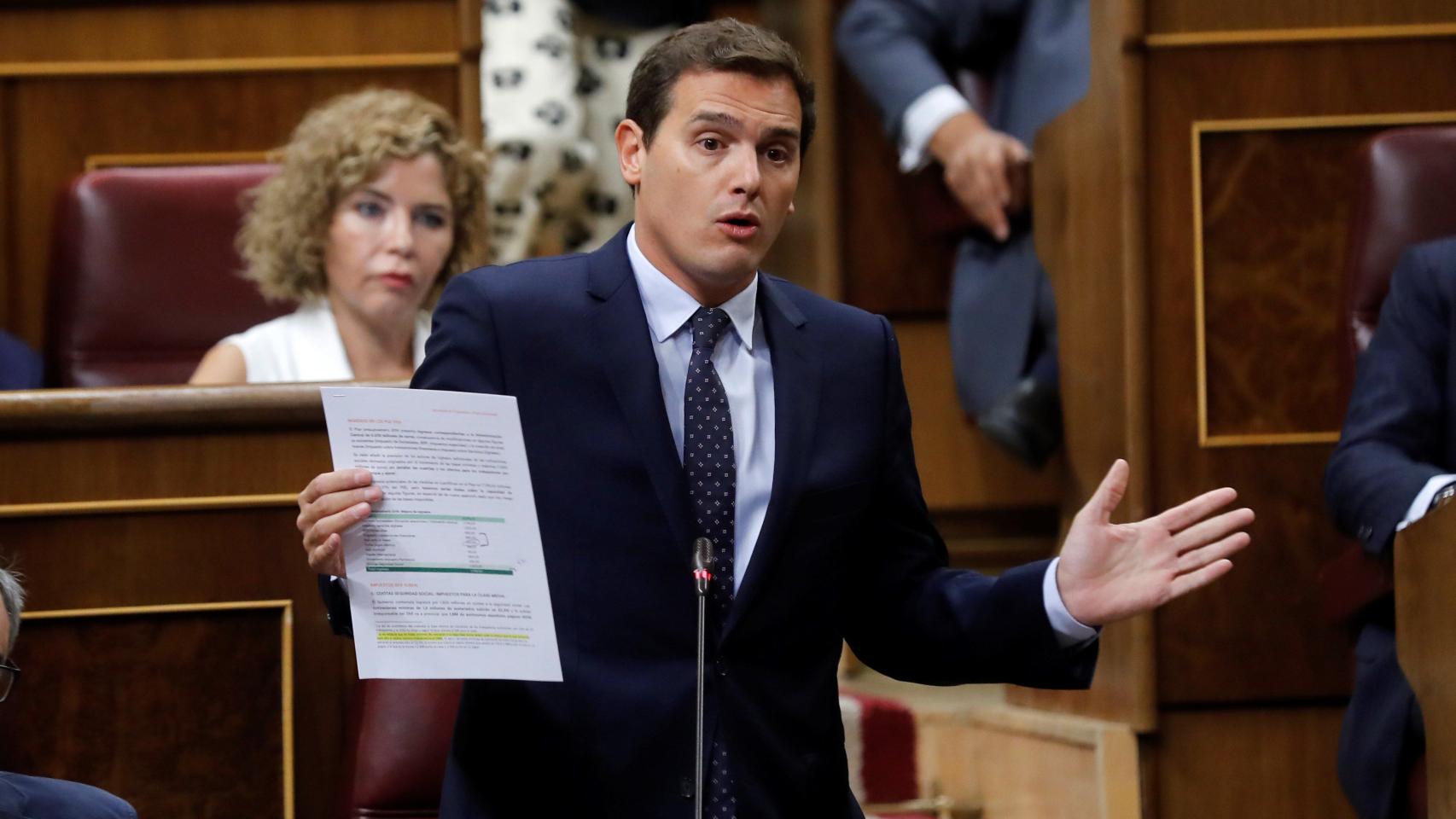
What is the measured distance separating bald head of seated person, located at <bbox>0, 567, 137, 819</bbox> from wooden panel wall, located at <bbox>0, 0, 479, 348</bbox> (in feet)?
5.31

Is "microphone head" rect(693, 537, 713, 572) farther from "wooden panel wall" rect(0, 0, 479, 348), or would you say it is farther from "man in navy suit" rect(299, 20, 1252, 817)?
"wooden panel wall" rect(0, 0, 479, 348)

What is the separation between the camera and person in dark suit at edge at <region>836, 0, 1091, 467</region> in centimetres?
271

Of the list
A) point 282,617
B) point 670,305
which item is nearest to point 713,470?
point 670,305

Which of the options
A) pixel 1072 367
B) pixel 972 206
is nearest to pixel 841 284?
pixel 972 206

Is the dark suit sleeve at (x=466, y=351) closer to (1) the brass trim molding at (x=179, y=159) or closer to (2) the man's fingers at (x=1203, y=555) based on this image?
(2) the man's fingers at (x=1203, y=555)

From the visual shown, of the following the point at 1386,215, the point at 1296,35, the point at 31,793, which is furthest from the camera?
the point at 1296,35

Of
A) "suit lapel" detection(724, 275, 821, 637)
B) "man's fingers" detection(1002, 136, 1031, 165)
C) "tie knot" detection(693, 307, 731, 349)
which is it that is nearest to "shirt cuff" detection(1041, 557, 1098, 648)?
"suit lapel" detection(724, 275, 821, 637)

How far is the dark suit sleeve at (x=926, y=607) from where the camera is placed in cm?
155

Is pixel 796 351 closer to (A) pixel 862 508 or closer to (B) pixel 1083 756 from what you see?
(A) pixel 862 508

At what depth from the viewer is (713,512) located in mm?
1512

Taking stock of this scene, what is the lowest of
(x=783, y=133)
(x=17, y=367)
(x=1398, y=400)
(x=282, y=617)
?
(x=282, y=617)

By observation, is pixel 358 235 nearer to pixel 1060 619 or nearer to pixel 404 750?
pixel 404 750

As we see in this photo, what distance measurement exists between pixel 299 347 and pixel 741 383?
4.09 ft

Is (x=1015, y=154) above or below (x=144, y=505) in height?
above
